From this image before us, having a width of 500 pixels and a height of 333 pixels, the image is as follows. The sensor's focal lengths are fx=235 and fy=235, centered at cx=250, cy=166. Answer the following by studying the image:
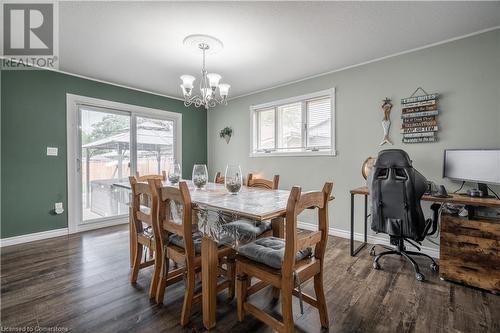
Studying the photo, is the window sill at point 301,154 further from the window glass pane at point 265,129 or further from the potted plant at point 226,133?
the potted plant at point 226,133

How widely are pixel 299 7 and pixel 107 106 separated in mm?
3336

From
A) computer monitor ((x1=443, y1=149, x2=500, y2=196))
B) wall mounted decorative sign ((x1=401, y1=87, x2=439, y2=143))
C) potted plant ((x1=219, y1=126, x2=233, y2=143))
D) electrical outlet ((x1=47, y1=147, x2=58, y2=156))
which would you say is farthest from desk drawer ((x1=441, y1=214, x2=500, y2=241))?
electrical outlet ((x1=47, y1=147, x2=58, y2=156))

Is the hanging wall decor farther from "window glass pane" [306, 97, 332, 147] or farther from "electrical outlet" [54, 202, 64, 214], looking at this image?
"electrical outlet" [54, 202, 64, 214]

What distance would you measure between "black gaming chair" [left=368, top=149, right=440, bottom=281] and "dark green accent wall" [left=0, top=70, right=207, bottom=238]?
162 inches

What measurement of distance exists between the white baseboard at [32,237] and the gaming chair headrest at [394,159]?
4242 mm

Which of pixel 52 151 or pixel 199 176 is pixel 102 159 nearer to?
pixel 52 151

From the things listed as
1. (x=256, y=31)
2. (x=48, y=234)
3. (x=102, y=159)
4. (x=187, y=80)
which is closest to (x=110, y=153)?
(x=102, y=159)

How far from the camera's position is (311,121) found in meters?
3.68

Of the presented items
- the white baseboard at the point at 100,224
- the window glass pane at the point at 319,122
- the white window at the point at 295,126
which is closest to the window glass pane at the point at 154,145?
the white baseboard at the point at 100,224

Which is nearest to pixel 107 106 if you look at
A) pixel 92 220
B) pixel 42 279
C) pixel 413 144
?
pixel 92 220

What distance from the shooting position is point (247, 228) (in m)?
1.77

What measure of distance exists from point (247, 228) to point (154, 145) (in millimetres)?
3383

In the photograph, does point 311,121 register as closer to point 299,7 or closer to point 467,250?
point 299,7

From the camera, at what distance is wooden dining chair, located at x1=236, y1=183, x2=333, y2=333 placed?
1211 mm
